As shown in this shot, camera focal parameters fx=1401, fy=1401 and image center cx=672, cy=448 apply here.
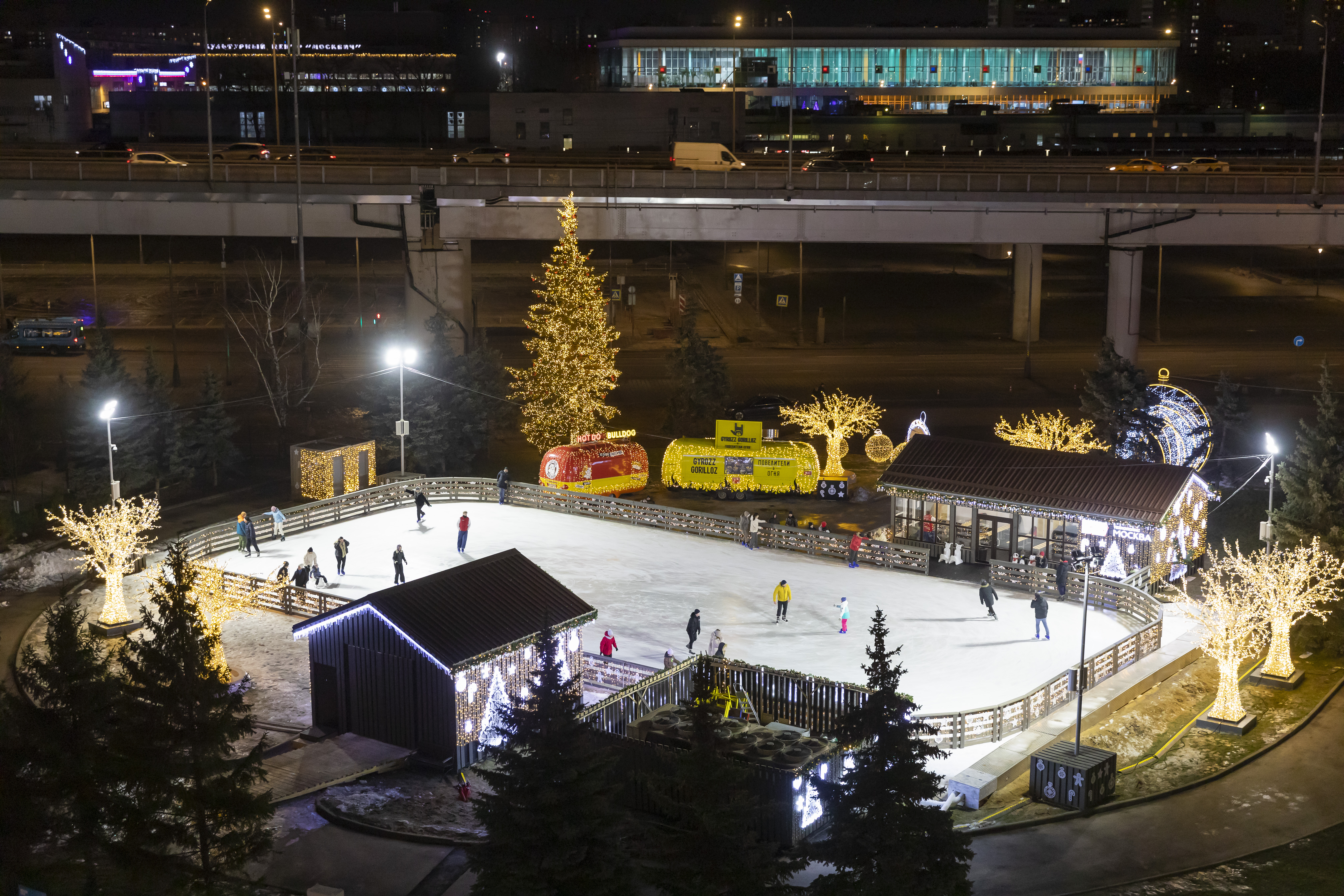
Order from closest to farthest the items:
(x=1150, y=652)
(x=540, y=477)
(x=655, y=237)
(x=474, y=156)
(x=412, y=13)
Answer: (x=1150, y=652)
(x=540, y=477)
(x=655, y=237)
(x=474, y=156)
(x=412, y=13)

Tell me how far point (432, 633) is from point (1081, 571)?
18567 mm

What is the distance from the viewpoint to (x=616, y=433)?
161 ft

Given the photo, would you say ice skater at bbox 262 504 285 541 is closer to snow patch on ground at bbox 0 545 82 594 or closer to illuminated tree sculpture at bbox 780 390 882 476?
snow patch on ground at bbox 0 545 82 594

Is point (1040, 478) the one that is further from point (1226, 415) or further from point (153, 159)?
point (153, 159)

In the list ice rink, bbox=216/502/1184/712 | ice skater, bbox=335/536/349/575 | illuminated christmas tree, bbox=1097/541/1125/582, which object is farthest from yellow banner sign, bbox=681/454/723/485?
illuminated christmas tree, bbox=1097/541/1125/582

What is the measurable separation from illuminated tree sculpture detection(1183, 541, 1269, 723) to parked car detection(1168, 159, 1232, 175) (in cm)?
4263

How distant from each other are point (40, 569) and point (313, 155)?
39463 millimetres

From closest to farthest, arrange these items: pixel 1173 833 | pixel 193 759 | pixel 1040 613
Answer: pixel 193 759, pixel 1173 833, pixel 1040 613

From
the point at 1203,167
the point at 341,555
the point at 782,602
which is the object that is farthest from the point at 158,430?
the point at 1203,167

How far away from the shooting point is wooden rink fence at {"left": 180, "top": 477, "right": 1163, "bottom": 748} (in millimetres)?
28359

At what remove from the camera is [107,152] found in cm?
6519

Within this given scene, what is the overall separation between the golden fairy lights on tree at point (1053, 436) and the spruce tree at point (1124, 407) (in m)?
0.65

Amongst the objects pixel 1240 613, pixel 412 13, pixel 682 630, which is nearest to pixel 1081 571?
pixel 1240 613

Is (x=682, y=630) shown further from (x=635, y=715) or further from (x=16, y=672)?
(x=16, y=672)
